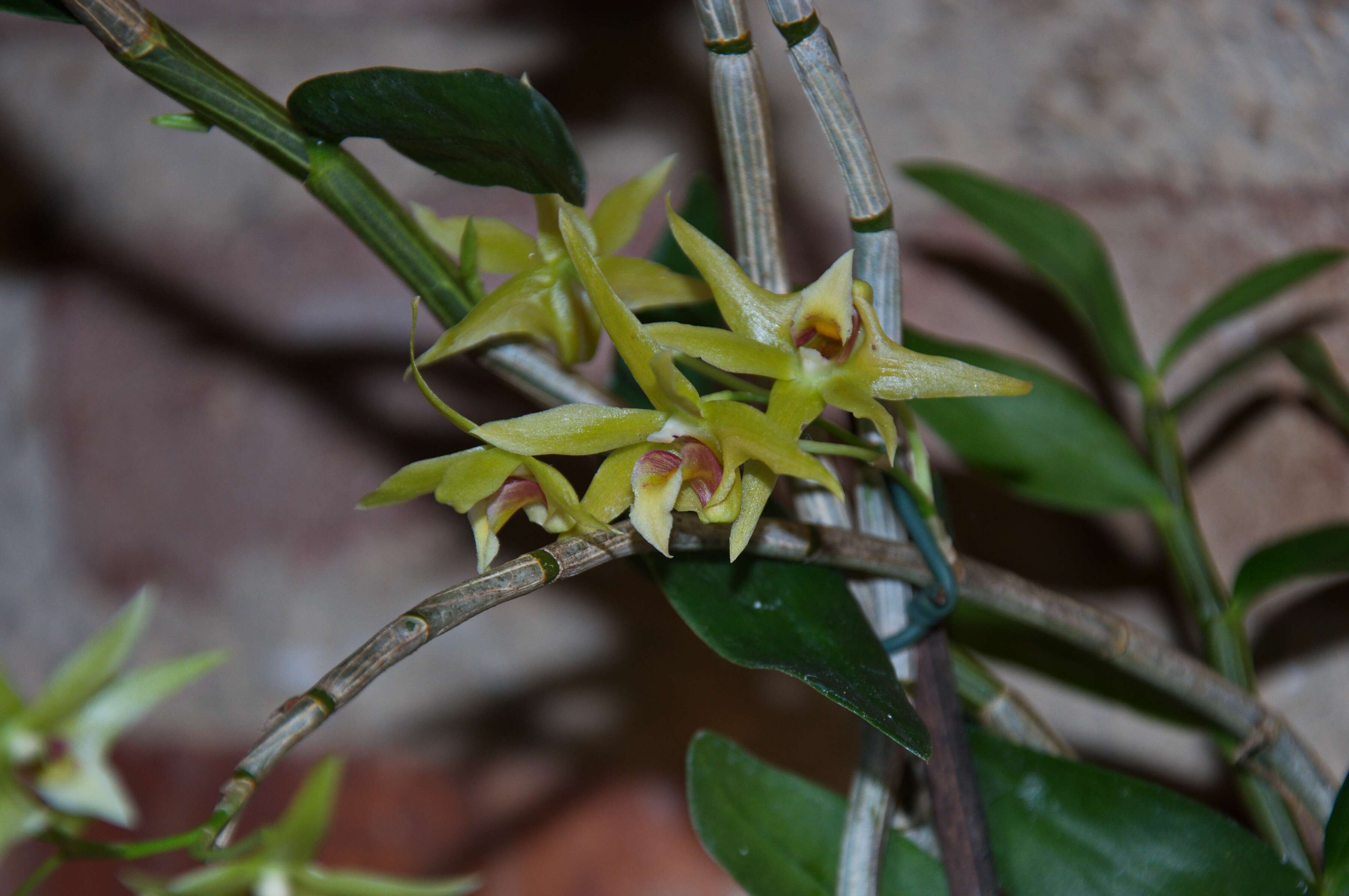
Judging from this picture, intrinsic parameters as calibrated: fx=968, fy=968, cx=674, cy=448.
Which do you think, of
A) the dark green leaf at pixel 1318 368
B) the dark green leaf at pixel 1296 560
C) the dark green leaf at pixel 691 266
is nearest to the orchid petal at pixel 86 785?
the dark green leaf at pixel 691 266

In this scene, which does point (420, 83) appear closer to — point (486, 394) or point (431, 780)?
point (486, 394)

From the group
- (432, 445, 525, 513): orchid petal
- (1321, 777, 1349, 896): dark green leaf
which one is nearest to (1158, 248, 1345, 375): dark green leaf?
(1321, 777, 1349, 896): dark green leaf

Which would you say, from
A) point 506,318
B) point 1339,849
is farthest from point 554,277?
point 1339,849

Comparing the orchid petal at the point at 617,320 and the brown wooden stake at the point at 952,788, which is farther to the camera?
the brown wooden stake at the point at 952,788

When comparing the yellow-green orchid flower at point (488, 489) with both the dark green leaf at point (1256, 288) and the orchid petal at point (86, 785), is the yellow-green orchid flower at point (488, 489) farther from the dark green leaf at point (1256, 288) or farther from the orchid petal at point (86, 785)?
the dark green leaf at point (1256, 288)

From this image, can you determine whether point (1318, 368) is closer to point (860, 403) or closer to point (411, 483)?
point (860, 403)
